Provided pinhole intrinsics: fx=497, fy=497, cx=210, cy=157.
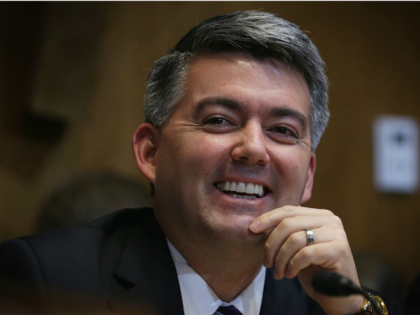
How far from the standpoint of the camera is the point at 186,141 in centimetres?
176

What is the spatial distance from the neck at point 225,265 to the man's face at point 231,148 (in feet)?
0.19

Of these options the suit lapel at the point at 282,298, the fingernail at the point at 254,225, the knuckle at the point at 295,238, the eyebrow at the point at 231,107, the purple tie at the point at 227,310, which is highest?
the eyebrow at the point at 231,107

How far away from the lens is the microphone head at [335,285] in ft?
4.21

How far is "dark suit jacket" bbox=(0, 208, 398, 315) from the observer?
1.67 meters

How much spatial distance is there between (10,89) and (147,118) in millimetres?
1489

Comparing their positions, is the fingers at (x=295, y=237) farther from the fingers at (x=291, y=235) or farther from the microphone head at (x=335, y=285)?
the microphone head at (x=335, y=285)

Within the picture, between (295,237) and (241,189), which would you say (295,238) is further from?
(241,189)

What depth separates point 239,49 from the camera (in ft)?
5.97

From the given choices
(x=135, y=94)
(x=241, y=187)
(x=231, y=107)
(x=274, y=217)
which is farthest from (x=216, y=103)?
(x=135, y=94)

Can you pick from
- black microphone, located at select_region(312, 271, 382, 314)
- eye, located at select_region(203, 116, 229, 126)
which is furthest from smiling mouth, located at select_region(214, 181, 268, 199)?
black microphone, located at select_region(312, 271, 382, 314)

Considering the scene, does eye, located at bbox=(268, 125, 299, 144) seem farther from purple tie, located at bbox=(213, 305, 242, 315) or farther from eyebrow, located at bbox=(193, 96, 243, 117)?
purple tie, located at bbox=(213, 305, 242, 315)

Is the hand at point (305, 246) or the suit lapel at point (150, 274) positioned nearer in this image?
the hand at point (305, 246)

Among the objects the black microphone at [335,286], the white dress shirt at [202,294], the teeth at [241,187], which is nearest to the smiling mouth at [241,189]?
the teeth at [241,187]

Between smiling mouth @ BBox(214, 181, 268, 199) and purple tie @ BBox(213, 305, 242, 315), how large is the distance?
407 mm
